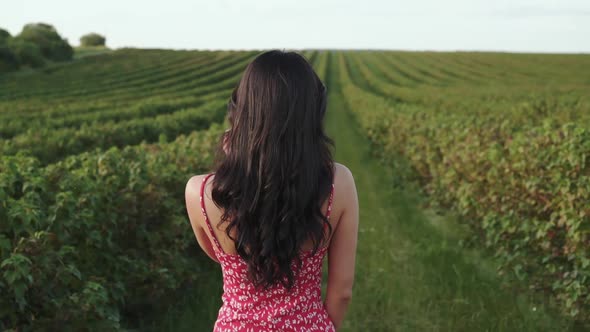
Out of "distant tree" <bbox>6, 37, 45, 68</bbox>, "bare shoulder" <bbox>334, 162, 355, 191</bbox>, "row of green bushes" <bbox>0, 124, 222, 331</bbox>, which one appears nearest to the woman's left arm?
"bare shoulder" <bbox>334, 162, 355, 191</bbox>

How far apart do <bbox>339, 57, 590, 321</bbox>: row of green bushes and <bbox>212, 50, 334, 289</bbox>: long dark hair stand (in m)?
3.84

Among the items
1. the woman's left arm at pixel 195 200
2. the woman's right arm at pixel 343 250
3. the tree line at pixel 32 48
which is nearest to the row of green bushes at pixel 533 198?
the woman's right arm at pixel 343 250

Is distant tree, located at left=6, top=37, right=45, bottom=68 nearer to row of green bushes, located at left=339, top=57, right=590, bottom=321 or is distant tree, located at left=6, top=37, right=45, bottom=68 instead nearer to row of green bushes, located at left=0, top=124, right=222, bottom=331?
row of green bushes, located at left=339, top=57, right=590, bottom=321

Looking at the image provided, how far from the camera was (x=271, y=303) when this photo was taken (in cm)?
207

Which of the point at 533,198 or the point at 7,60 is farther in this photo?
the point at 7,60

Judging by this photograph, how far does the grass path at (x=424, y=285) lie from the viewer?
17.5 feet

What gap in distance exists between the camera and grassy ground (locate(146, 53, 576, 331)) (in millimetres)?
5273

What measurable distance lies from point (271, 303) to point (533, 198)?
188 inches

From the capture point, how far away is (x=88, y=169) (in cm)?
508

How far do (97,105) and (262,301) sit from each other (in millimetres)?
24121

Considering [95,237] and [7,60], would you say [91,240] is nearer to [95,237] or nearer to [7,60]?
[95,237]

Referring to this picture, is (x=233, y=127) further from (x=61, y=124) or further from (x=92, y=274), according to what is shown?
(x=61, y=124)

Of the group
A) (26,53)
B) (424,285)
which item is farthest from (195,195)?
(26,53)

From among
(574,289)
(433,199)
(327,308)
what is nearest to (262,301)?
(327,308)
